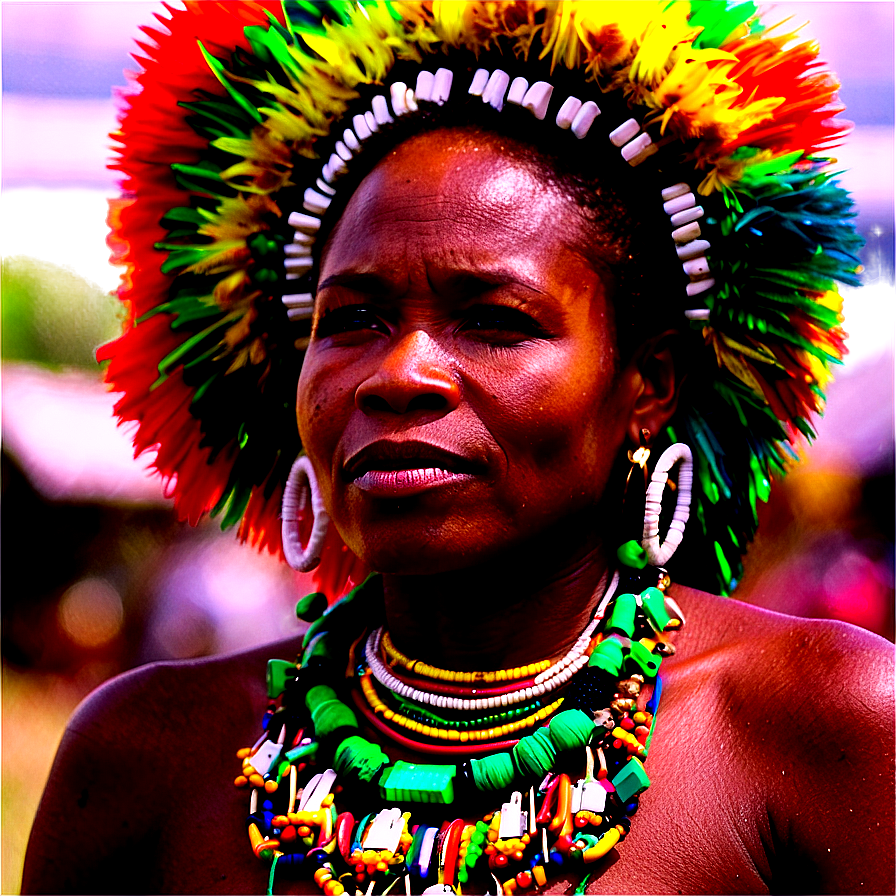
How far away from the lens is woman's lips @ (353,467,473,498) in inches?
89.3

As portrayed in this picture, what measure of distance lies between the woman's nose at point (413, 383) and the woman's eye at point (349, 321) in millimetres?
158

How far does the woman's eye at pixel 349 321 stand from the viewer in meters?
2.48

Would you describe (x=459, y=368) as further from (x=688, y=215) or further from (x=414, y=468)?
(x=688, y=215)

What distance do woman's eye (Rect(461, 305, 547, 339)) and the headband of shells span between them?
0.45m

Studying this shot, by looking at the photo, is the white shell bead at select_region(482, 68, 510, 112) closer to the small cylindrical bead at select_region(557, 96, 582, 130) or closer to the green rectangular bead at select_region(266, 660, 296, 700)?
the small cylindrical bead at select_region(557, 96, 582, 130)

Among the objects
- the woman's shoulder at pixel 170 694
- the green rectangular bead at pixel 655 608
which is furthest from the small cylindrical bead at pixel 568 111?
the woman's shoulder at pixel 170 694

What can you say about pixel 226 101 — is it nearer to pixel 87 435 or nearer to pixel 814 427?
pixel 814 427

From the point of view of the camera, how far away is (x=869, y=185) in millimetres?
7133

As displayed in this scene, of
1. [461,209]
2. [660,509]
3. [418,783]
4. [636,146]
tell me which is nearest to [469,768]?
[418,783]

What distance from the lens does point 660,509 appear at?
258 centimetres

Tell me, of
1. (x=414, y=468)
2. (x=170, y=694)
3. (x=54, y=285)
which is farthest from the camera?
(x=54, y=285)

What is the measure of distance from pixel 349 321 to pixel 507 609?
690mm

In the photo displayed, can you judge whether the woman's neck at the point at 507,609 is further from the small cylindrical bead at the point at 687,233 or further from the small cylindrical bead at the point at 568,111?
the small cylindrical bead at the point at 568,111

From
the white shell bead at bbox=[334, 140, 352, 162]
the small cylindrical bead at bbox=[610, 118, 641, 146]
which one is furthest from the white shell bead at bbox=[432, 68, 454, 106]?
the small cylindrical bead at bbox=[610, 118, 641, 146]
